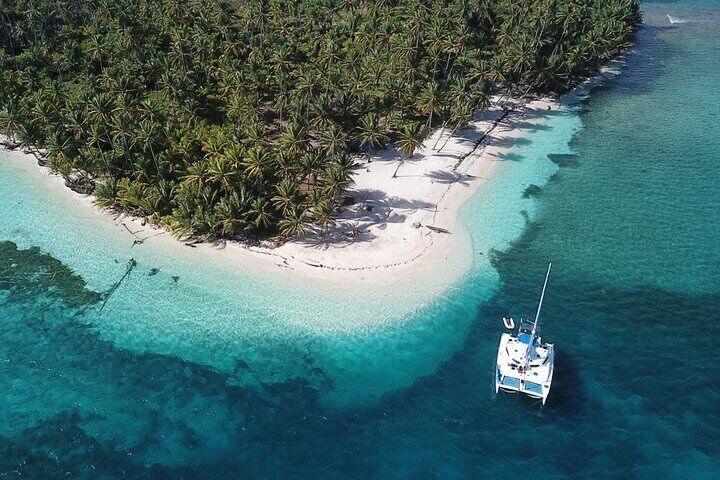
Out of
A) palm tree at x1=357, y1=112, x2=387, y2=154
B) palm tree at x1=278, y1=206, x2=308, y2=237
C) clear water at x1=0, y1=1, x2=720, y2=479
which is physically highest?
palm tree at x1=357, y1=112, x2=387, y2=154

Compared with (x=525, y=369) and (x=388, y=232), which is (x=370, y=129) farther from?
(x=525, y=369)

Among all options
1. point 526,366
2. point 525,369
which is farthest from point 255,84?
point 525,369

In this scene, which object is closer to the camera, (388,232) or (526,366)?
(526,366)

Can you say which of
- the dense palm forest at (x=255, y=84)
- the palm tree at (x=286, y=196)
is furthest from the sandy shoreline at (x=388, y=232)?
the palm tree at (x=286, y=196)

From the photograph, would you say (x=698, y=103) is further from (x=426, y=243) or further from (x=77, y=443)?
(x=77, y=443)

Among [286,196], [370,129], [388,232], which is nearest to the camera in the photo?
[286,196]

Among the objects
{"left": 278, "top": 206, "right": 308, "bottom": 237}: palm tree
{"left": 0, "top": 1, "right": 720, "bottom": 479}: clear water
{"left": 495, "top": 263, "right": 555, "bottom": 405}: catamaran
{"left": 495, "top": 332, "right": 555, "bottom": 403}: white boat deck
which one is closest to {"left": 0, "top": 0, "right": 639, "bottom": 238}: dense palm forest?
{"left": 278, "top": 206, "right": 308, "bottom": 237}: palm tree

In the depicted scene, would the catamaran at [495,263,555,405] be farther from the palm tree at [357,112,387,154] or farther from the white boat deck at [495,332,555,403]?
the palm tree at [357,112,387,154]
